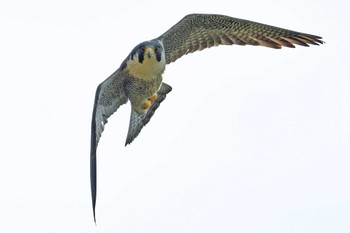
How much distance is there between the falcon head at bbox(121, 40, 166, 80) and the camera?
2106 cm

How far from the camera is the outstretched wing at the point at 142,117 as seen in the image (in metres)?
23.1

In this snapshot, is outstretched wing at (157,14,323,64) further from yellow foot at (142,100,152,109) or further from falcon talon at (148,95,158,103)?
yellow foot at (142,100,152,109)

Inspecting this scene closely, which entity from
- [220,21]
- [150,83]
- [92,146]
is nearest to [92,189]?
[92,146]

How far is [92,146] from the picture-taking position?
20.5 meters

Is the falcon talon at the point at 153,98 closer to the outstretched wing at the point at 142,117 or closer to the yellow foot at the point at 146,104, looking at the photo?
the yellow foot at the point at 146,104

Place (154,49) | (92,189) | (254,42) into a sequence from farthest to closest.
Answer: (254,42), (154,49), (92,189)

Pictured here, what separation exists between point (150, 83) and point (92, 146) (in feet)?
6.31

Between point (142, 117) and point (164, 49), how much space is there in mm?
1833

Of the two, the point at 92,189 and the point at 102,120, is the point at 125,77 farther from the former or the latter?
the point at 92,189

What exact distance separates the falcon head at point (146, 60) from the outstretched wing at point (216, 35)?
0.78 meters

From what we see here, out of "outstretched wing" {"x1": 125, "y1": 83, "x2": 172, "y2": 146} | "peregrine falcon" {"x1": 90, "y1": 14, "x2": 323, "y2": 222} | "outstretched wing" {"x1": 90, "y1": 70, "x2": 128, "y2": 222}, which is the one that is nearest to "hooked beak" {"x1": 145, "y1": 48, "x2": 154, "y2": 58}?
"peregrine falcon" {"x1": 90, "y1": 14, "x2": 323, "y2": 222}

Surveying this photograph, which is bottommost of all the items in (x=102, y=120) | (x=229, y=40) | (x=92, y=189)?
(x=92, y=189)

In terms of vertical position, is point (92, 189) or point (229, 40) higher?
point (229, 40)

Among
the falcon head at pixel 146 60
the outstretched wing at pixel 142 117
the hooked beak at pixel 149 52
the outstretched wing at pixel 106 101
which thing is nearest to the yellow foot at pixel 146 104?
the outstretched wing at pixel 106 101
